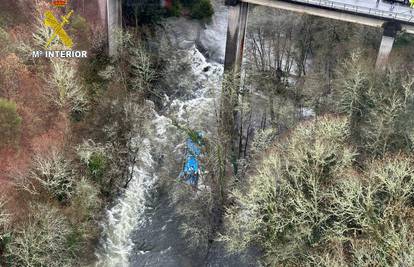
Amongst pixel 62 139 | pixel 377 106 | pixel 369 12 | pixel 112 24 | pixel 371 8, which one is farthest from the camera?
pixel 112 24

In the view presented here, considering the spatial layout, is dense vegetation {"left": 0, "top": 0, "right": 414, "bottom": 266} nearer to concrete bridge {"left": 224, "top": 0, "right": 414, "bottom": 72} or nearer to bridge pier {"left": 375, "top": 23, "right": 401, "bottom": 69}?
bridge pier {"left": 375, "top": 23, "right": 401, "bottom": 69}

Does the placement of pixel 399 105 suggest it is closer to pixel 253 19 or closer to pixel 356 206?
pixel 356 206

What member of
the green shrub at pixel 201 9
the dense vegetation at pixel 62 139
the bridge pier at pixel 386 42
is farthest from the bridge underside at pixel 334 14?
the green shrub at pixel 201 9

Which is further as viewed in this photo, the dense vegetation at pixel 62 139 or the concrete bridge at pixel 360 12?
the concrete bridge at pixel 360 12

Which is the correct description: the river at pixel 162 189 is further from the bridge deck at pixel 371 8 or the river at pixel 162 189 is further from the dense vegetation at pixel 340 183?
the bridge deck at pixel 371 8

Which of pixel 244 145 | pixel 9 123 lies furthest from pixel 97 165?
pixel 244 145

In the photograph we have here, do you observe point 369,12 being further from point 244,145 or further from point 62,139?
point 62,139

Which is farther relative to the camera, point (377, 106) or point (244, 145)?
point (244, 145)
